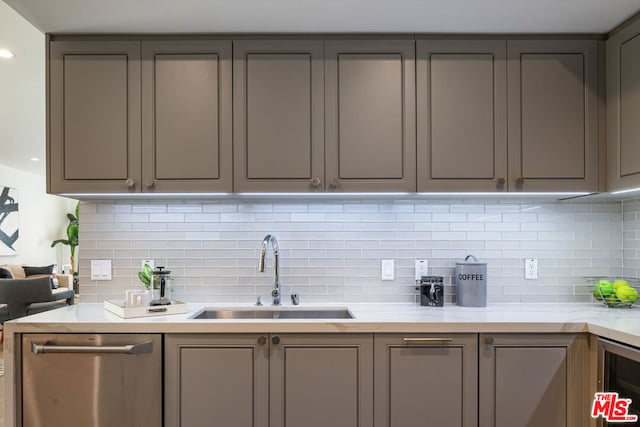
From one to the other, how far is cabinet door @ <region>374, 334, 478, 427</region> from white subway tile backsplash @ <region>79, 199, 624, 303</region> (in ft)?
1.91

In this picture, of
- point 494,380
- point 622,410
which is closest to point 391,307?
point 494,380

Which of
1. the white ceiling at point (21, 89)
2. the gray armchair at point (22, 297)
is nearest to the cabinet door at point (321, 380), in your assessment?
the white ceiling at point (21, 89)

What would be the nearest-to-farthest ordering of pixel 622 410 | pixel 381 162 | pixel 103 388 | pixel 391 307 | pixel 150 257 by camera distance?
pixel 622 410 < pixel 103 388 < pixel 381 162 < pixel 391 307 < pixel 150 257

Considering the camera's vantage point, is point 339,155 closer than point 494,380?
No

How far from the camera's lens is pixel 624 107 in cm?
206

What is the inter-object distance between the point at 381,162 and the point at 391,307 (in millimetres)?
799

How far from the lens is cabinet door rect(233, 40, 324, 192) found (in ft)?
7.02

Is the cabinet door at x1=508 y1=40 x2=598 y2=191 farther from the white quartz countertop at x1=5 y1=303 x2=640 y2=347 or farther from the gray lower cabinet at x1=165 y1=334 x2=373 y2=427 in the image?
the gray lower cabinet at x1=165 y1=334 x2=373 y2=427

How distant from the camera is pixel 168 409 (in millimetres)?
1898

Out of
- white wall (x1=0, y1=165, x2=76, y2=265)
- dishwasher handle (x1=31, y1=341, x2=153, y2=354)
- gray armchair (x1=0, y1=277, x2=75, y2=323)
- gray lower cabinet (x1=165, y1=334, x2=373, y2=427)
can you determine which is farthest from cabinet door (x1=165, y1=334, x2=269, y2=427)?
white wall (x1=0, y1=165, x2=76, y2=265)

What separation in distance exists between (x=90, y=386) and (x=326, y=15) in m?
2.01

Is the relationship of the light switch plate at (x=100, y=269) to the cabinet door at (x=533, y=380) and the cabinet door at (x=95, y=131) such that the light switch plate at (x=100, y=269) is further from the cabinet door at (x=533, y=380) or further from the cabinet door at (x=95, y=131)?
the cabinet door at (x=533, y=380)

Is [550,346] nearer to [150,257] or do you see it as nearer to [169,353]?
[169,353]

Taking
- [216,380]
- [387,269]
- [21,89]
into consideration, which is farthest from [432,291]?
A: [21,89]
